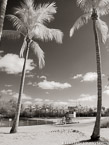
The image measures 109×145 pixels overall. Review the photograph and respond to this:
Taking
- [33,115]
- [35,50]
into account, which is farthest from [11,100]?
[35,50]

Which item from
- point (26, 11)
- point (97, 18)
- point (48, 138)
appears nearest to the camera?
point (48, 138)

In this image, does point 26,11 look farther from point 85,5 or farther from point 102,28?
point 102,28

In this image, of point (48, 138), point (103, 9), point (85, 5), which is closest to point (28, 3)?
point (85, 5)

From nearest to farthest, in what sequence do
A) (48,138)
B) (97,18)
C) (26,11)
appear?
(48,138)
(97,18)
(26,11)

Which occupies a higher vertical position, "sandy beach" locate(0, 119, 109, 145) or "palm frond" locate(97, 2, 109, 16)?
"palm frond" locate(97, 2, 109, 16)

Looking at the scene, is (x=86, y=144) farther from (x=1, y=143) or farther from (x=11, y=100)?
(x=11, y=100)

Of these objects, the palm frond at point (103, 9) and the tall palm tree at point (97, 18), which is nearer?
the tall palm tree at point (97, 18)

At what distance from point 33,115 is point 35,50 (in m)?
95.8

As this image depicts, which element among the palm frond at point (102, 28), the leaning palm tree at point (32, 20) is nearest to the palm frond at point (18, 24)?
the leaning palm tree at point (32, 20)

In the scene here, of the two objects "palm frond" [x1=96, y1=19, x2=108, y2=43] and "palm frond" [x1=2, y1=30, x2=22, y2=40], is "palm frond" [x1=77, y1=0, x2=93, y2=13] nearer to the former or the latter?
"palm frond" [x1=96, y1=19, x2=108, y2=43]

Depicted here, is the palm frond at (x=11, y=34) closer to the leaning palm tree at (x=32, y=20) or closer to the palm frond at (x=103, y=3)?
the leaning palm tree at (x=32, y=20)

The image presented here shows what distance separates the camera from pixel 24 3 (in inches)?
621

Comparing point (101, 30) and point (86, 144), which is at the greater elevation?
point (101, 30)

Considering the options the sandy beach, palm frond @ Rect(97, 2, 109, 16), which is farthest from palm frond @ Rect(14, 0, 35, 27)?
the sandy beach
